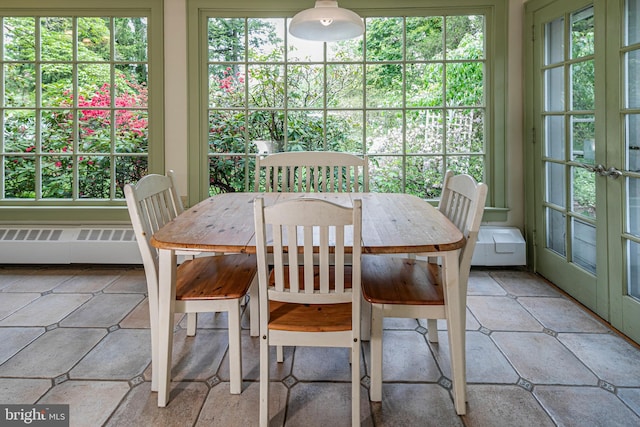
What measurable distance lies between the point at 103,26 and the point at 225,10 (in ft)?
3.39

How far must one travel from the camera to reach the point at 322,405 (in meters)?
1.69

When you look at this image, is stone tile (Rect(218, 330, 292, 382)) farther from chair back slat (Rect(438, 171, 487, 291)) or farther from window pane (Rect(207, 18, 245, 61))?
window pane (Rect(207, 18, 245, 61))

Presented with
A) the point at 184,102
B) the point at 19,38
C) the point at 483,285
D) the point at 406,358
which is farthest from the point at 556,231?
the point at 19,38

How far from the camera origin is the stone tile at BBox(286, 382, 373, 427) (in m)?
1.59

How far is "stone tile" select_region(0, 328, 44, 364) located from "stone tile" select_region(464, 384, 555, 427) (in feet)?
7.10

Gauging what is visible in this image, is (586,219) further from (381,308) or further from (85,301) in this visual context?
(85,301)

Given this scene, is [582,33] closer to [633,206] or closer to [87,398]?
[633,206]

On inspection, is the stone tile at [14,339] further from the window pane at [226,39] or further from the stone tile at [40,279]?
the window pane at [226,39]

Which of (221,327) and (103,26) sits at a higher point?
(103,26)

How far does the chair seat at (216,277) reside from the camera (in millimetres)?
1739

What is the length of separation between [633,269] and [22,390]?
3071mm

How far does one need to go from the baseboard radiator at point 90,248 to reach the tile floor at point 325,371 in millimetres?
660

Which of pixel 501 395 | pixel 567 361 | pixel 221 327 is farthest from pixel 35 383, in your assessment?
pixel 567 361

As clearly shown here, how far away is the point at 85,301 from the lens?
2.79 m
